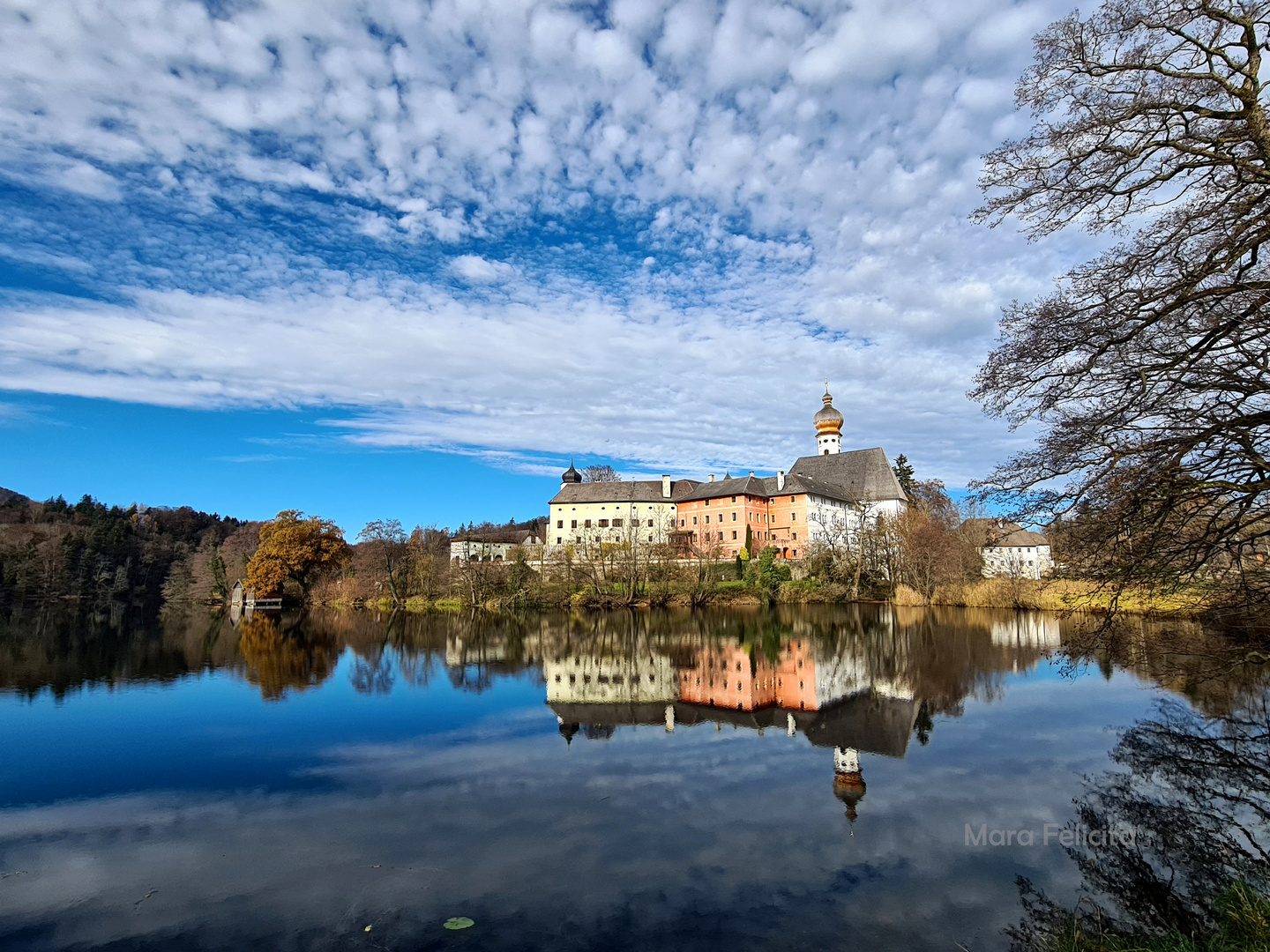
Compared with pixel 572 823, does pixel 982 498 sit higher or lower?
higher

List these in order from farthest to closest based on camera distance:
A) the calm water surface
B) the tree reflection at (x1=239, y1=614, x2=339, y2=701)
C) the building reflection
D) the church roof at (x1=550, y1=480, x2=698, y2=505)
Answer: the church roof at (x1=550, y1=480, x2=698, y2=505), the tree reflection at (x1=239, y1=614, x2=339, y2=701), the building reflection, the calm water surface

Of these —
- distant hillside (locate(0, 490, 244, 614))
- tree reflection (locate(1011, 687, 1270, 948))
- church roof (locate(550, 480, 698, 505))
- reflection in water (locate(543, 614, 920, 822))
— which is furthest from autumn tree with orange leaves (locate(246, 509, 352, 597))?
tree reflection (locate(1011, 687, 1270, 948))

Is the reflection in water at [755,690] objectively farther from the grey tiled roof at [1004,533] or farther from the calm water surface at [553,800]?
the grey tiled roof at [1004,533]

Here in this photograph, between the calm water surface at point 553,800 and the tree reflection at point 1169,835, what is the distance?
11.5 inches

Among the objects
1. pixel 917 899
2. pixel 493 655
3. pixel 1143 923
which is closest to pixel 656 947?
pixel 917 899

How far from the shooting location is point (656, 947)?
5.25 m

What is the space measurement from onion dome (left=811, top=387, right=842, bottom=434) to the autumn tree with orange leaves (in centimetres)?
5224

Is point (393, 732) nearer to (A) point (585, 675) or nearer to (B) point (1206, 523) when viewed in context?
(A) point (585, 675)

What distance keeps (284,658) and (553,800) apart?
1979 centimetres

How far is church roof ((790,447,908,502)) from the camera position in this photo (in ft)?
214

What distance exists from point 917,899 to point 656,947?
2491 mm

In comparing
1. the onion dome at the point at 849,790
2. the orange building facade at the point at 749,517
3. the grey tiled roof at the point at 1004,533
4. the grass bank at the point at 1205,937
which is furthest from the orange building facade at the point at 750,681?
the orange building facade at the point at 749,517

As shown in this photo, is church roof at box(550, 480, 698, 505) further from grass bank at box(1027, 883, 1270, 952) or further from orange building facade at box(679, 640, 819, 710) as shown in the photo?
grass bank at box(1027, 883, 1270, 952)

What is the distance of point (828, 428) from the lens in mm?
75625
